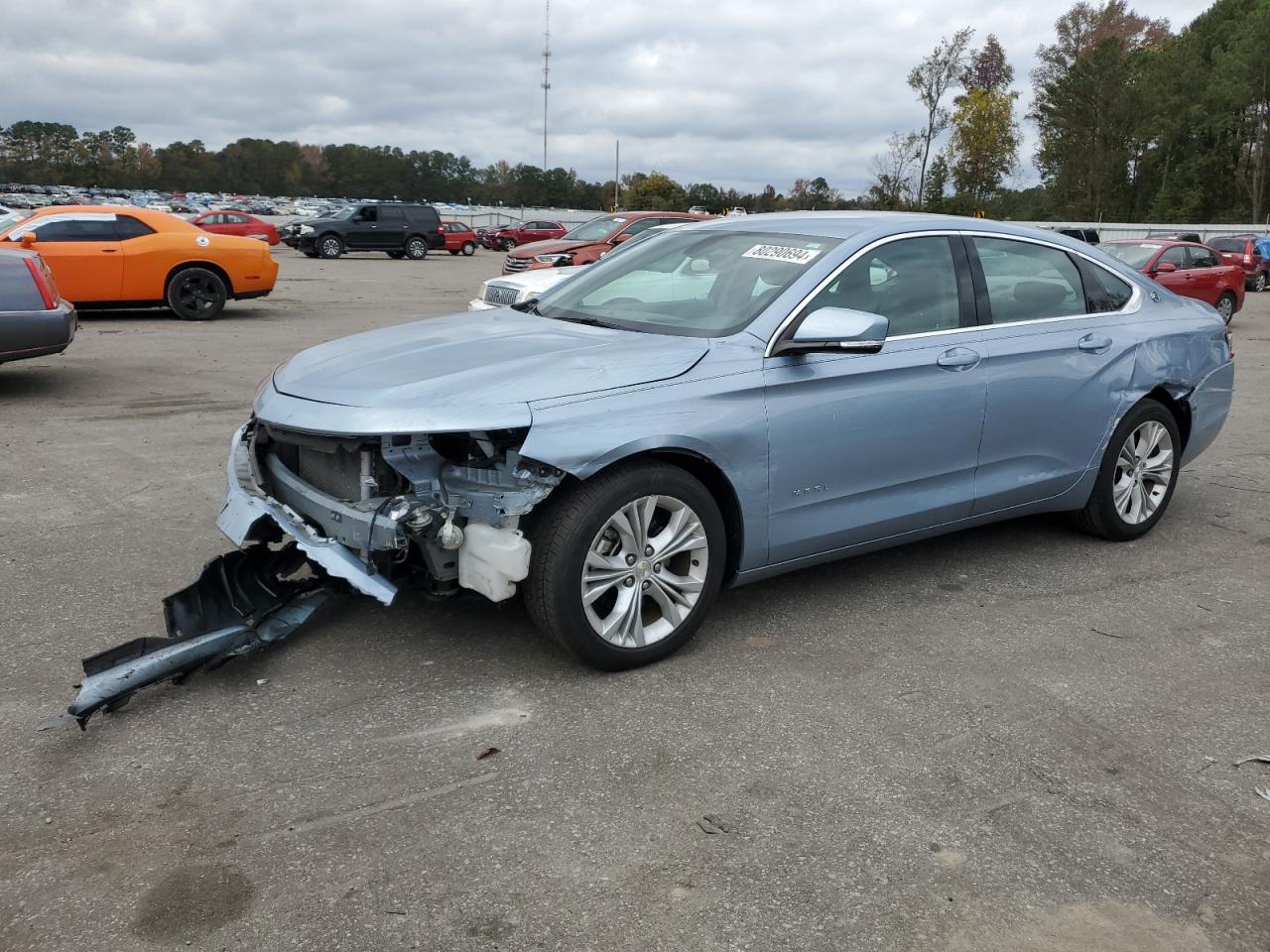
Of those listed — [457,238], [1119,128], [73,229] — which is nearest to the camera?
[73,229]

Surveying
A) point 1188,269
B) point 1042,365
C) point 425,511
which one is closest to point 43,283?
point 425,511

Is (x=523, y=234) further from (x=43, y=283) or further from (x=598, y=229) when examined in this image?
(x=43, y=283)

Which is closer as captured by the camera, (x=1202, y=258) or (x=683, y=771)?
(x=683, y=771)

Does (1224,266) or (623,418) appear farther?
(1224,266)

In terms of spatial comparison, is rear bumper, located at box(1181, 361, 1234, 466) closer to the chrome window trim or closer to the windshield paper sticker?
the chrome window trim

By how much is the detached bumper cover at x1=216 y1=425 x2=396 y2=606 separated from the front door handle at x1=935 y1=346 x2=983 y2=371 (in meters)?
2.44

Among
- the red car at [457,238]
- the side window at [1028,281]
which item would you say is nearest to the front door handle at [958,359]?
the side window at [1028,281]

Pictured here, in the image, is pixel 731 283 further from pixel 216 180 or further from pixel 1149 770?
pixel 216 180

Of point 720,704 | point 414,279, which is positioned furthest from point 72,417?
point 414,279

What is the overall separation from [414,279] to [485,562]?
76.9 ft

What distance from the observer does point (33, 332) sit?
27.9ft

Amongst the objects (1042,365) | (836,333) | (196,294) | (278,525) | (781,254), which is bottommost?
(196,294)

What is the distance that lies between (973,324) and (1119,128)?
71.6 m

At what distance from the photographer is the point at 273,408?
387 centimetres
